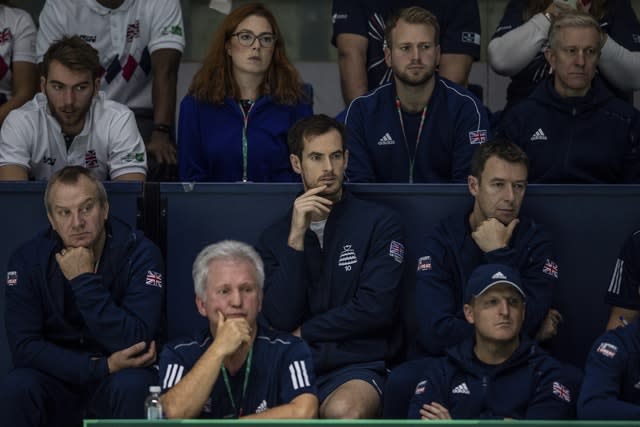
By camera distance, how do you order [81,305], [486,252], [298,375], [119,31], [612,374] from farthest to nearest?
[119,31]
[486,252]
[81,305]
[612,374]
[298,375]

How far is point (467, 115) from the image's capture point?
20.2ft

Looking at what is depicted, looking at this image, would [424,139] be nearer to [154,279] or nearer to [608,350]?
[154,279]

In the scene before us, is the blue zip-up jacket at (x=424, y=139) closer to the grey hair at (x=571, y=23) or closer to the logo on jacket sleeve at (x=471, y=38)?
the grey hair at (x=571, y=23)

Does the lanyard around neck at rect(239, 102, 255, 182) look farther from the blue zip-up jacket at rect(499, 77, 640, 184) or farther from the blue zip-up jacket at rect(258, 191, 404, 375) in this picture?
the blue zip-up jacket at rect(499, 77, 640, 184)

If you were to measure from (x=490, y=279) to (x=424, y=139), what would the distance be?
4.56 ft

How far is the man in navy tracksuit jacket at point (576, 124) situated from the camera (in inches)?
242

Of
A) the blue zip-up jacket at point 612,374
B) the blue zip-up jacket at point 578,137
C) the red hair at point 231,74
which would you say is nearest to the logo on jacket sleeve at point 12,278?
the red hair at point 231,74

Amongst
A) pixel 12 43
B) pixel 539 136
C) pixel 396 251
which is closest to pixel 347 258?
pixel 396 251

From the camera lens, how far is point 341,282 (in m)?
5.39

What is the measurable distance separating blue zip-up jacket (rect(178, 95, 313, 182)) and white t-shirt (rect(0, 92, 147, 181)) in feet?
0.95

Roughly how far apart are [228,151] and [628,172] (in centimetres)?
200

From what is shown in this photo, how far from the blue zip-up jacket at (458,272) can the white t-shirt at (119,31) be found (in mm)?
2354

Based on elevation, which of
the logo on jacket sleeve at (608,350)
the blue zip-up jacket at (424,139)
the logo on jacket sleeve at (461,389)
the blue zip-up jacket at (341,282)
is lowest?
the logo on jacket sleeve at (461,389)

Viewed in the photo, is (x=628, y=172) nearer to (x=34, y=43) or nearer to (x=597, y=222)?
(x=597, y=222)
